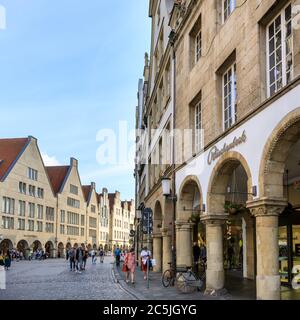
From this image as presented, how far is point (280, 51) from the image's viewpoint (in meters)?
11.7

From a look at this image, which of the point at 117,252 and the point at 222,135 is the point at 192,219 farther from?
the point at 117,252

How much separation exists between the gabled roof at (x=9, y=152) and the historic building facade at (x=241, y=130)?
44646 millimetres

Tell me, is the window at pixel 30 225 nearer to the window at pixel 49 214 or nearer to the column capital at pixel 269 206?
the window at pixel 49 214

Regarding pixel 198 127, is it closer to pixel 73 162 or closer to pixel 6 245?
pixel 6 245

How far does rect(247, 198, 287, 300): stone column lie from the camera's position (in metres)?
11.6

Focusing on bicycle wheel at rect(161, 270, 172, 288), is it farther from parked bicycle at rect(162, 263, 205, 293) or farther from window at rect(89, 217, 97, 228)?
window at rect(89, 217, 97, 228)

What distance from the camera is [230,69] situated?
15.2 meters

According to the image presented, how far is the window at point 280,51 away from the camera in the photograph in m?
11.2

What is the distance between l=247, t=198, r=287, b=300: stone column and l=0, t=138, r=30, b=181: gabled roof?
178 ft

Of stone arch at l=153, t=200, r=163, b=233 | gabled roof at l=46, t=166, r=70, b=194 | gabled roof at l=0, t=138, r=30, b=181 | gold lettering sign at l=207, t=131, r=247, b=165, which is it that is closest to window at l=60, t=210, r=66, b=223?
gabled roof at l=46, t=166, r=70, b=194

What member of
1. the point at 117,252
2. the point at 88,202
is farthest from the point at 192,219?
the point at 88,202

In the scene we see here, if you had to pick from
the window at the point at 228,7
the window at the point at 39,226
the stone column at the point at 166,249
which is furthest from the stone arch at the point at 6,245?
the window at the point at 228,7

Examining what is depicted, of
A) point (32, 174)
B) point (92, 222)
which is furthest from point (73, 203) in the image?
point (32, 174)
